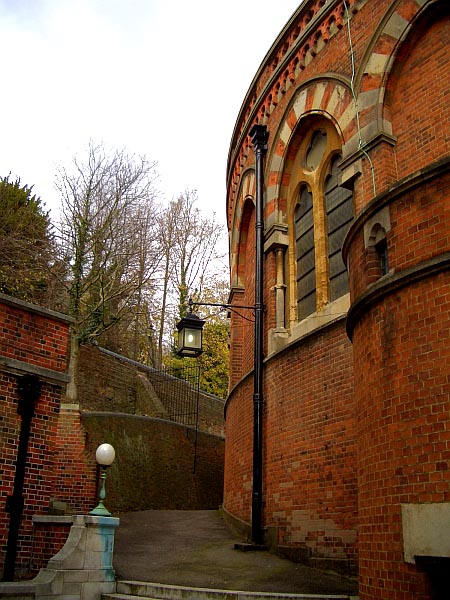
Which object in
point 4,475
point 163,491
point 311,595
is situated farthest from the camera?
point 163,491

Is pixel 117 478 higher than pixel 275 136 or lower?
lower

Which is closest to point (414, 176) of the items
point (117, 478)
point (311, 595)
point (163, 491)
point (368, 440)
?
point (368, 440)

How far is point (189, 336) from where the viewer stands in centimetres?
1221

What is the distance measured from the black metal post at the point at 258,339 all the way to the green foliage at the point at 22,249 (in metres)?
10.8

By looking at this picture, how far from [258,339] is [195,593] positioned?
5518 millimetres

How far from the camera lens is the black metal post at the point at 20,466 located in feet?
27.3

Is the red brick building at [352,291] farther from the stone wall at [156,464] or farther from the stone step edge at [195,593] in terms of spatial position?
the stone wall at [156,464]

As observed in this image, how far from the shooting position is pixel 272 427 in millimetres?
11297

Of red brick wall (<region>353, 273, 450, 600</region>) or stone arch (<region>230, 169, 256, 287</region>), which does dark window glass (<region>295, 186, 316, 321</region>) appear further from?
red brick wall (<region>353, 273, 450, 600</region>)

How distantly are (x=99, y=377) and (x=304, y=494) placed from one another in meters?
14.0

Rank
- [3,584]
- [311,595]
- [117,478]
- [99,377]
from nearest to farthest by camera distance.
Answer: [311,595] < [3,584] < [117,478] < [99,377]

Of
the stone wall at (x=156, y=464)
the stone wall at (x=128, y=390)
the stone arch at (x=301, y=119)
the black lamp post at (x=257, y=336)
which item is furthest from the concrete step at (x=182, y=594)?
the stone wall at (x=128, y=390)

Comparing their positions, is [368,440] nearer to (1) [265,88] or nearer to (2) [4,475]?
(2) [4,475]

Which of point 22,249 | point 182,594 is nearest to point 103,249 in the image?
point 22,249
